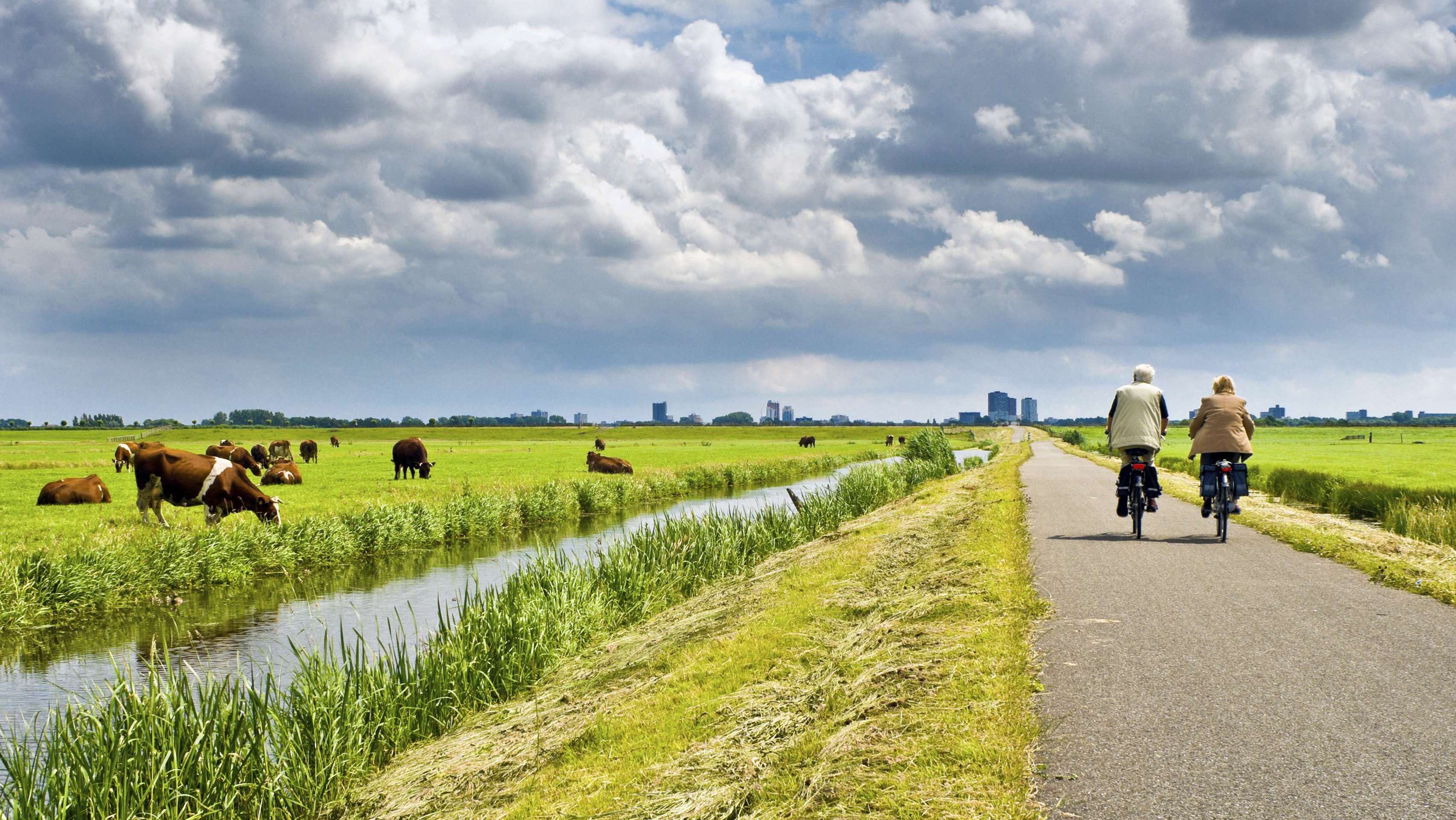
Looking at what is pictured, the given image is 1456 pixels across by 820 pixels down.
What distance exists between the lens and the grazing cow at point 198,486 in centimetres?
2598

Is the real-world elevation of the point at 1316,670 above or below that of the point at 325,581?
above

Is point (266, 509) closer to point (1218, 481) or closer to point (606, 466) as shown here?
point (1218, 481)

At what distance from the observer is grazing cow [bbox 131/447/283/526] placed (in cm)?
2598

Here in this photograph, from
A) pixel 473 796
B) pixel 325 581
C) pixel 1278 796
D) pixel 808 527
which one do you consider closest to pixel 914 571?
pixel 473 796

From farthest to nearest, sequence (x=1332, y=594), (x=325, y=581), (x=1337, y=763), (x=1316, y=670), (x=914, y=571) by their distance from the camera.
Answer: (x=325, y=581) → (x=914, y=571) → (x=1332, y=594) → (x=1316, y=670) → (x=1337, y=763)

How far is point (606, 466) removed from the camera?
52562 millimetres

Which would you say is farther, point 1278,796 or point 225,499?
point 225,499

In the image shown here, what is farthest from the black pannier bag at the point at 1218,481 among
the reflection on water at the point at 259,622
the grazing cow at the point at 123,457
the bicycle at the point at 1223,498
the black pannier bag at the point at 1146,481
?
the grazing cow at the point at 123,457

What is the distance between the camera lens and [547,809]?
23.2 feet

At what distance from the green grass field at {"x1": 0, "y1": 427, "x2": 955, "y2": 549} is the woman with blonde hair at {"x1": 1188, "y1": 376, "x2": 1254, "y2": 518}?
2457cm

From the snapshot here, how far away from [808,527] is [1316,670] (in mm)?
19155

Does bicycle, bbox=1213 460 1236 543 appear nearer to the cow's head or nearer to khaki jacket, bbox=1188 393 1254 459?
khaki jacket, bbox=1188 393 1254 459

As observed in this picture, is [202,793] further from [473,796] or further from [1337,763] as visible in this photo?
[1337,763]

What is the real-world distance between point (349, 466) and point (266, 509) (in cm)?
3380
